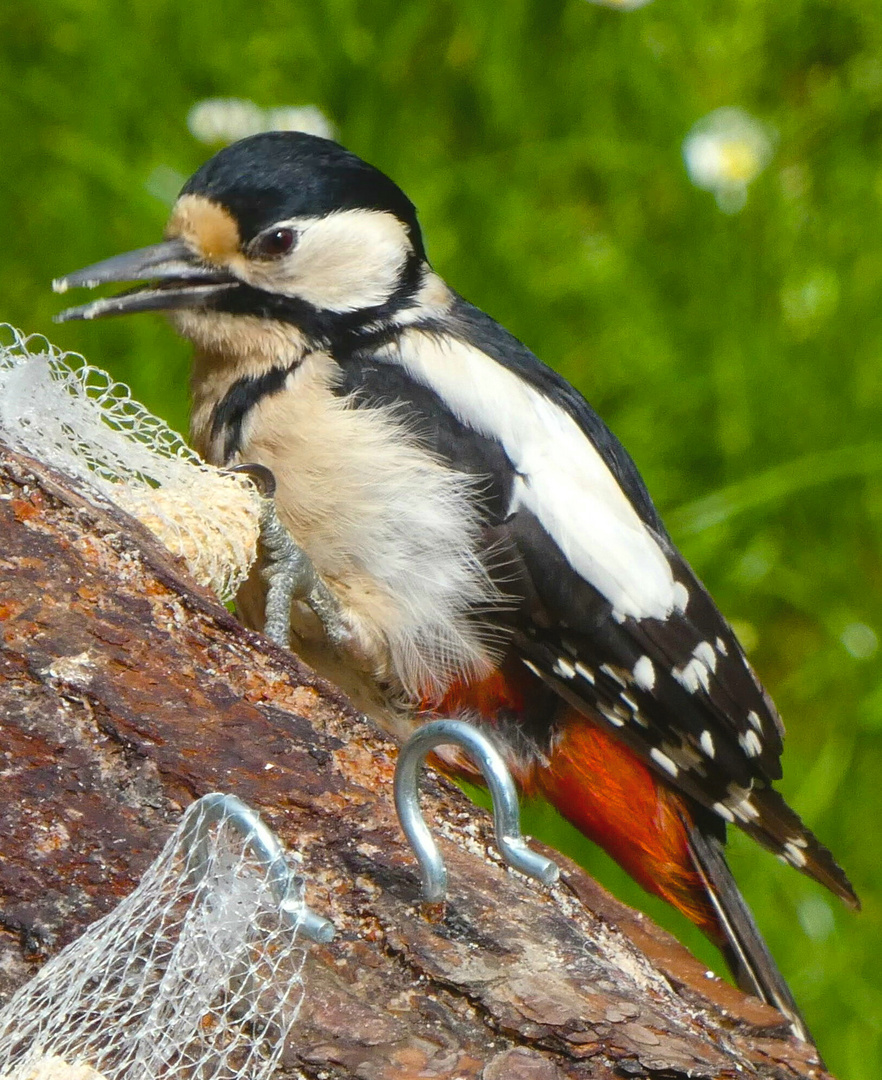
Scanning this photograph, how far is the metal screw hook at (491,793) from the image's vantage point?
1172 millimetres

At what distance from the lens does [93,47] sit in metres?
3.96

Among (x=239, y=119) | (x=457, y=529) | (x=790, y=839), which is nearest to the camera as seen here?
(x=457, y=529)

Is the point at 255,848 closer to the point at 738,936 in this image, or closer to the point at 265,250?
the point at 265,250

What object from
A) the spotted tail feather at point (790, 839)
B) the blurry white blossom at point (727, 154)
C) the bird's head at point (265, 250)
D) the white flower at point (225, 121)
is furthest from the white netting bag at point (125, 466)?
the blurry white blossom at point (727, 154)

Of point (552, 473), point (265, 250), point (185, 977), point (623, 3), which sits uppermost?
point (623, 3)

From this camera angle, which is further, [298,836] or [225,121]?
[225,121]

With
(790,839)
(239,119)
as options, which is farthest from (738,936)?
(239,119)

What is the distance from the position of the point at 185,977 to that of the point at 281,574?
2.72ft

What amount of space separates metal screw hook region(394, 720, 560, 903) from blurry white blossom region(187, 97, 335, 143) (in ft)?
9.35

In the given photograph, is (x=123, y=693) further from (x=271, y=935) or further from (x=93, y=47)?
(x=93, y=47)

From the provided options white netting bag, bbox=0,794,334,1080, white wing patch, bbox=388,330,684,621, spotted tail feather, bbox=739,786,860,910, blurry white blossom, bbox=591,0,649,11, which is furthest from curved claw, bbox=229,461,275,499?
blurry white blossom, bbox=591,0,649,11

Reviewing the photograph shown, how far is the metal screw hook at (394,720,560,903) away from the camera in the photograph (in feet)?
3.84

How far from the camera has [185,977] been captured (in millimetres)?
1272

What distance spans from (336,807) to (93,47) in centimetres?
307
